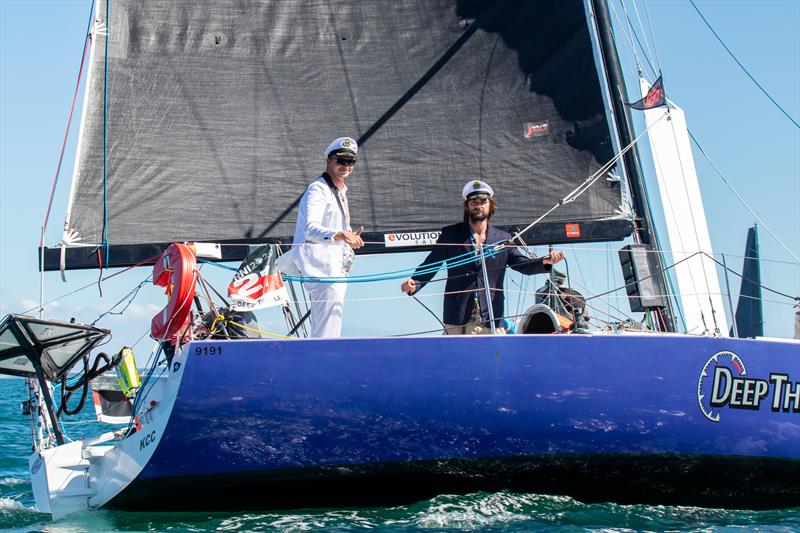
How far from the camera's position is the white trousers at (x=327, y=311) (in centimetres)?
556

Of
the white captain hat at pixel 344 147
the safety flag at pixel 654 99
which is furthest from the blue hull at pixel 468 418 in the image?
the safety flag at pixel 654 99

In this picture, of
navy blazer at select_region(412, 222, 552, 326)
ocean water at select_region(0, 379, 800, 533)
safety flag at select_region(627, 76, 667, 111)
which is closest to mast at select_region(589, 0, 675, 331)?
safety flag at select_region(627, 76, 667, 111)

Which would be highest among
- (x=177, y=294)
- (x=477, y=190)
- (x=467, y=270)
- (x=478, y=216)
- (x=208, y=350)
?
(x=477, y=190)

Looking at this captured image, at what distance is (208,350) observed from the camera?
4887 millimetres

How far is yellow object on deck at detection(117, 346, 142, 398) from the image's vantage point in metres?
6.64

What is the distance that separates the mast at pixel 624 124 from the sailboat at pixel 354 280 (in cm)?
2

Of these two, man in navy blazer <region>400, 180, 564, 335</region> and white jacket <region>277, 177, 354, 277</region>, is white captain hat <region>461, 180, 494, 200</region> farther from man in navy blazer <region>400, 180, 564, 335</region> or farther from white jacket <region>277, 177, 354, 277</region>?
white jacket <region>277, 177, 354, 277</region>

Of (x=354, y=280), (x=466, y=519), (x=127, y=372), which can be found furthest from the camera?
(x=127, y=372)

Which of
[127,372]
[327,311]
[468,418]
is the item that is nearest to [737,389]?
[468,418]

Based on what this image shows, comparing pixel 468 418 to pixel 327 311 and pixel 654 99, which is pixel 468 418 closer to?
pixel 327 311

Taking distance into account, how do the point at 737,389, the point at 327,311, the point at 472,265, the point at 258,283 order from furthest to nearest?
the point at 472,265 < the point at 327,311 < the point at 258,283 < the point at 737,389

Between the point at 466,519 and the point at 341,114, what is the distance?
3710 millimetres

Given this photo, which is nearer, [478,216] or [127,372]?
[478,216]

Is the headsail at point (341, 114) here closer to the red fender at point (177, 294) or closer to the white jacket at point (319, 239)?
the white jacket at point (319, 239)
